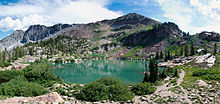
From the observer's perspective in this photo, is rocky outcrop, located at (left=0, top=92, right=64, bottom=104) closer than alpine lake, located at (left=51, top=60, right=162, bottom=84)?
Yes

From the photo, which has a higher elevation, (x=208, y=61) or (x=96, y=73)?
(x=208, y=61)

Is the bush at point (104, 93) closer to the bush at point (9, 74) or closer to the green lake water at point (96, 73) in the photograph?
the bush at point (9, 74)

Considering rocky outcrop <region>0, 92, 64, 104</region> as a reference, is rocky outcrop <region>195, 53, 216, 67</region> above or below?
above

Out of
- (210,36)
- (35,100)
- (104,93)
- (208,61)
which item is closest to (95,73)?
(104,93)

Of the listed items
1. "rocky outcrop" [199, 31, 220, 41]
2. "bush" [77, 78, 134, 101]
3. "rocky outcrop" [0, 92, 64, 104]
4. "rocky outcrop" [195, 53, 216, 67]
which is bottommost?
"bush" [77, 78, 134, 101]

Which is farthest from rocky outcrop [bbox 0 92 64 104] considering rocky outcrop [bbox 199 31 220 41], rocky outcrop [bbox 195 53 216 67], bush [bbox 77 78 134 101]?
rocky outcrop [bbox 199 31 220 41]

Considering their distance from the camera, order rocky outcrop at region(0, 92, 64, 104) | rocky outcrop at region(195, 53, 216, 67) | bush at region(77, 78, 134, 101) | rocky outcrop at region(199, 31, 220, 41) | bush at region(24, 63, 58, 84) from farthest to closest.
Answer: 1. rocky outcrop at region(199, 31, 220, 41)
2. rocky outcrop at region(195, 53, 216, 67)
3. bush at region(24, 63, 58, 84)
4. bush at region(77, 78, 134, 101)
5. rocky outcrop at region(0, 92, 64, 104)

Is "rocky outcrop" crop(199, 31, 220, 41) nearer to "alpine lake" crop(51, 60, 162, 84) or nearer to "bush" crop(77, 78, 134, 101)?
"alpine lake" crop(51, 60, 162, 84)

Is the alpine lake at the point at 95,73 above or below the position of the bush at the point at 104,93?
below

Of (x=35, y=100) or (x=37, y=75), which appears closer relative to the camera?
(x=35, y=100)

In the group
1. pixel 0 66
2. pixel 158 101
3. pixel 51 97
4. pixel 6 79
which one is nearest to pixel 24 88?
pixel 51 97

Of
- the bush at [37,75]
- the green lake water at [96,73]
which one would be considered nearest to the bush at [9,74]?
the bush at [37,75]

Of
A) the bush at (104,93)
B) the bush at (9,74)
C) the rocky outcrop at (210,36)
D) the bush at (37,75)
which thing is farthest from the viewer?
the rocky outcrop at (210,36)

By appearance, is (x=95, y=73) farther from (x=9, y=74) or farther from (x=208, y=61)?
(x=208, y=61)
